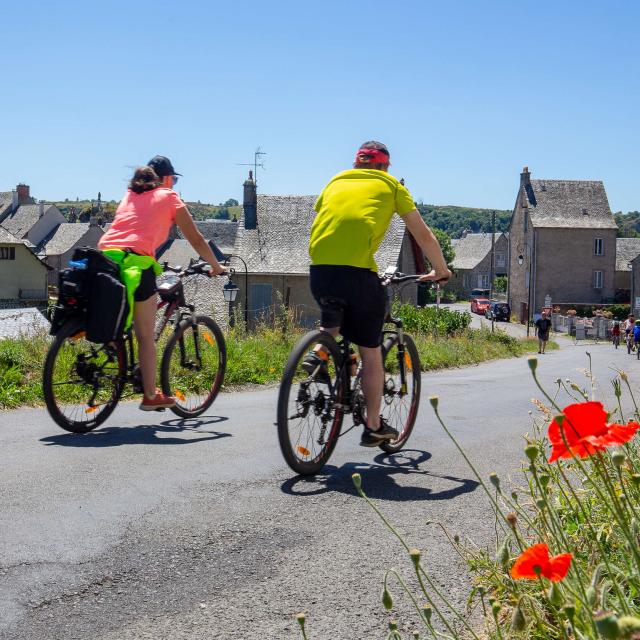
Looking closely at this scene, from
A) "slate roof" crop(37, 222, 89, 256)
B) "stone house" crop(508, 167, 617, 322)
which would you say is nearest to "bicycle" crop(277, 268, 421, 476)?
"stone house" crop(508, 167, 617, 322)

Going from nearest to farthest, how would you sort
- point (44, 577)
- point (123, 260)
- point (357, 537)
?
point (44, 577) → point (357, 537) → point (123, 260)

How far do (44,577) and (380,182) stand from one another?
2.78 meters

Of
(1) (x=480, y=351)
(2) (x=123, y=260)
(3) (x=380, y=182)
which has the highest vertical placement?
(3) (x=380, y=182)

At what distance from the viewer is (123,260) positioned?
547cm

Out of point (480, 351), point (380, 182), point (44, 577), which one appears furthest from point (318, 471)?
point (480, 351)

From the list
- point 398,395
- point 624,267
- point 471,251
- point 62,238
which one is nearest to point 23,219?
point 62,238

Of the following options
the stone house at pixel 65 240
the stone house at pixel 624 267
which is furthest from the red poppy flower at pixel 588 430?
the stone house at pixel 65 240

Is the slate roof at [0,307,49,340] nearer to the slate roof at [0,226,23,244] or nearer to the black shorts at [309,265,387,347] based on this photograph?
the black shorts at [309,265,387,347]

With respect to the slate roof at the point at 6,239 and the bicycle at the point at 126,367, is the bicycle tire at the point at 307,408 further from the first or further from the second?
the slate roof at the point at 6,239

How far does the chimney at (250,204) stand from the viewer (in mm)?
48725

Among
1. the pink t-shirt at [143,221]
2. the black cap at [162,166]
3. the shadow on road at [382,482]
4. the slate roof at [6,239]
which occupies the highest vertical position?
the slate roof at [6,239]

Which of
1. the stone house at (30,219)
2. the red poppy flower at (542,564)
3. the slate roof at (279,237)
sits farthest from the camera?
the stone house at (30,219)

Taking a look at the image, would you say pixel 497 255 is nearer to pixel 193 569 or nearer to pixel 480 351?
pixel 480 351

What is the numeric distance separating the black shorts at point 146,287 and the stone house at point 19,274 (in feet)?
180
